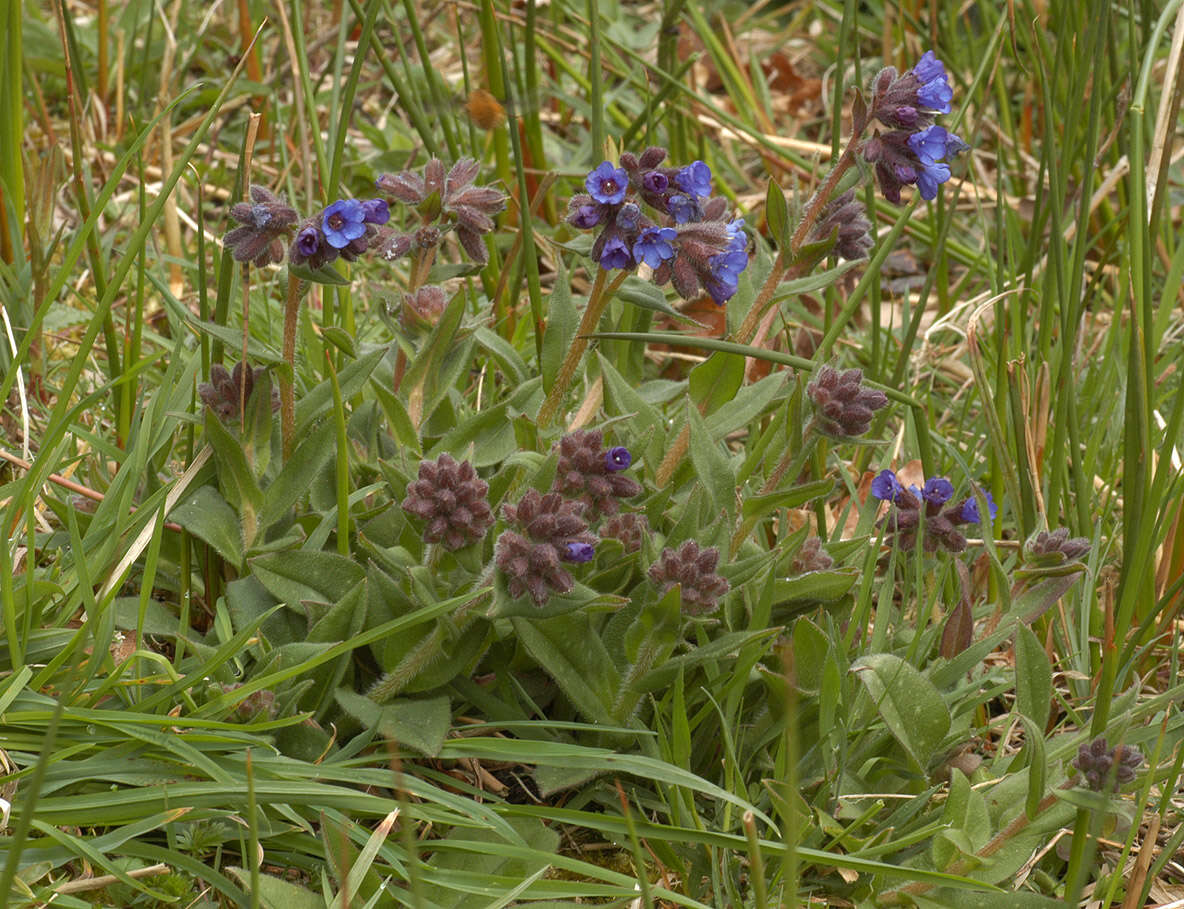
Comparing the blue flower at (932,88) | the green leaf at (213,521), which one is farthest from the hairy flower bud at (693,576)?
the blue flower at (932,88)

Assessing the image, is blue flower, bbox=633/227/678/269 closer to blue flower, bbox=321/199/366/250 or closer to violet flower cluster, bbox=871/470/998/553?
blue flower, bbox=321/199/366/250

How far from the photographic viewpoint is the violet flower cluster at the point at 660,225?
2.35 m

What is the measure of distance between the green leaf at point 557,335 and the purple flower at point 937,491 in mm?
822

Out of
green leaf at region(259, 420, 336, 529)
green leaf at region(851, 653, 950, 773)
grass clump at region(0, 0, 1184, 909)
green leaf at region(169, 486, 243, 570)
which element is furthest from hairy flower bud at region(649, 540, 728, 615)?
green leaf at region(169, 486, 243, 570)

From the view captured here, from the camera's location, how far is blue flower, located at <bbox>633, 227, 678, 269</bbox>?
2.35m

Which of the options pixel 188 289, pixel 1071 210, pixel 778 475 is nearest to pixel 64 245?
pixel 188 289

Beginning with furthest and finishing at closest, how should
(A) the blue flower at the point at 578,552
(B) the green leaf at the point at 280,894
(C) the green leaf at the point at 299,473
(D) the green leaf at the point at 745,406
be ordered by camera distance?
(D) the green leaf at the point at 745,406, (C) the green leaf at the point at 299,473, (A) the blue flower at the point at 578,552, (B) the green leaf at the point at 280,894

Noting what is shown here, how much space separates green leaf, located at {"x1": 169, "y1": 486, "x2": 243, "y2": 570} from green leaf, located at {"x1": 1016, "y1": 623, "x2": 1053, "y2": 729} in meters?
1.51

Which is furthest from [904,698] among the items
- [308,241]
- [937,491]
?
[308,241]

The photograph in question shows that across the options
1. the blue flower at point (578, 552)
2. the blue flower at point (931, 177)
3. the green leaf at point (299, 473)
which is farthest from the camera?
the green leaf at point (299, 473)

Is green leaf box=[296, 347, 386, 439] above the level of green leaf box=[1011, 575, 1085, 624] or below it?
above

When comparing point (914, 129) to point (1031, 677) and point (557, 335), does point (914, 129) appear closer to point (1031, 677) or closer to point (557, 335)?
point (557, 335)

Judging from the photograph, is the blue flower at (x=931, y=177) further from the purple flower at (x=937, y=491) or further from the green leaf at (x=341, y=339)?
the green leaf at (x=341, y=339)

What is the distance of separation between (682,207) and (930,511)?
0.84 metres
